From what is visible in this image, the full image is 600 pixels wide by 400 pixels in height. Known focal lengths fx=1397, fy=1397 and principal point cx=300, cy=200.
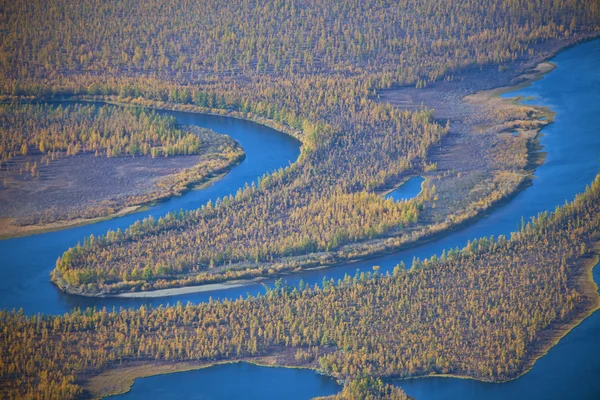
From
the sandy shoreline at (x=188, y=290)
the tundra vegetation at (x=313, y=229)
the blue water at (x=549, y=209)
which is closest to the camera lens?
the blue water at (x=549, y=209)

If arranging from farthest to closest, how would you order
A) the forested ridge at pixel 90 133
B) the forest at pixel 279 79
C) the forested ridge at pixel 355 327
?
the forested ridge at pixel 90 133 → the forest at pixel 279 79 → the forested ridge at pixel 355 327

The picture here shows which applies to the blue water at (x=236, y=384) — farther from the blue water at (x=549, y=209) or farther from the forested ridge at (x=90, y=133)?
the forested ridge at (x=90, y=133)

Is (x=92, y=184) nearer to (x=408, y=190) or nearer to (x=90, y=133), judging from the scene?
(x=90, y=133)

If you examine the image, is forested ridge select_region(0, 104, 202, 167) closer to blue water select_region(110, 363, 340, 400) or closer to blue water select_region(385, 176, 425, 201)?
blue water select_region(385, 176, 425, 201)

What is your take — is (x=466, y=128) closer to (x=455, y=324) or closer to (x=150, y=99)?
(x=150, y=99)

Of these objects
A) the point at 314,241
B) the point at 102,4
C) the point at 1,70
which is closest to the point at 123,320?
the point at 314,241

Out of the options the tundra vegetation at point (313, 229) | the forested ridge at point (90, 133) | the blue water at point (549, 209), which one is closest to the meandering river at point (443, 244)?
the blue water at point (549, 209)
